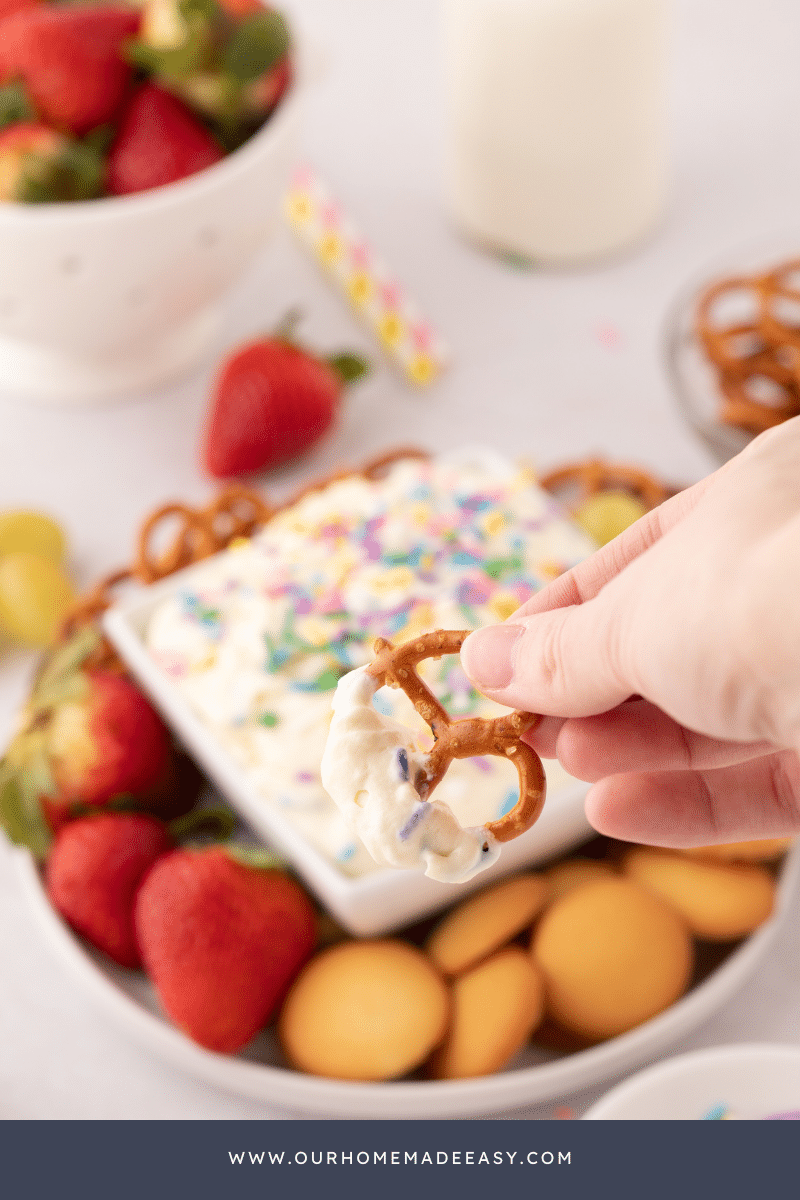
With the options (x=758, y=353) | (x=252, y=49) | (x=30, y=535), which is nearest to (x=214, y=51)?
(x=252, y=49)

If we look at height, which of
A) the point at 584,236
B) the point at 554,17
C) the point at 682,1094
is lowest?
the point at 682,1094

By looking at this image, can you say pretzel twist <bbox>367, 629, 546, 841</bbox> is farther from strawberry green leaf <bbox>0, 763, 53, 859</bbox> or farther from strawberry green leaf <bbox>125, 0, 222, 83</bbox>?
strawberry green leaf <bbox>125, 0, 222, 83</bbox>

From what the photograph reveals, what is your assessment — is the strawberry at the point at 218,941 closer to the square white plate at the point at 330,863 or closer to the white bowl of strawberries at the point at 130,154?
the square white plate at the point at 330,863

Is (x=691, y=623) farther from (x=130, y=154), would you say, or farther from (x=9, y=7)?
(x=9, y=7)

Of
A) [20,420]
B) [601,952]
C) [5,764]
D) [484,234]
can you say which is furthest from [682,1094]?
[484,234]

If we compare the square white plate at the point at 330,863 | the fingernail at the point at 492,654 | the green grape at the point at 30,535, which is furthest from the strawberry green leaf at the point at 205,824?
the fingernail at the point at 492,654

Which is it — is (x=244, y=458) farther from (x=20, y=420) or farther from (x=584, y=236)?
(x=584, y=236)
